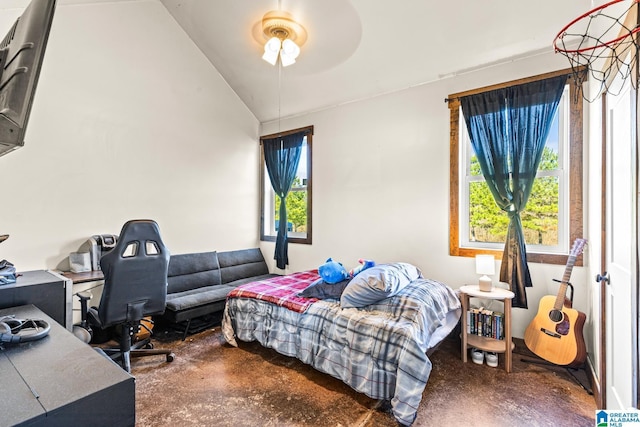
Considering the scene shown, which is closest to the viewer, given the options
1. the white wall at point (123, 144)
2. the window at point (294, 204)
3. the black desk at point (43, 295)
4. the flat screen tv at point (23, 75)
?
the flat screen tv at point (23, 75)

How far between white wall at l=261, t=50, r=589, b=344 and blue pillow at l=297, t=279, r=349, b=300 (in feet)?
3.83

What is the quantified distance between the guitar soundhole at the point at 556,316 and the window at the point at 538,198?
0.47 meters

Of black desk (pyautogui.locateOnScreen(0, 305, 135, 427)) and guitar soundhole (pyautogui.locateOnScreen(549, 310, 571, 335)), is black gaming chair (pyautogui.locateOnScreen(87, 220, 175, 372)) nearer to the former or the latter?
black desk (pyautogui.locateOnScreen(0, 305, 135, 427))

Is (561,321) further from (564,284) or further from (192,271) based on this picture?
(192,271)

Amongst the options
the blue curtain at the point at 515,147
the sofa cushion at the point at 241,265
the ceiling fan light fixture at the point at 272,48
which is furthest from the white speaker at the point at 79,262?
the blue curtain at the point at 515,147

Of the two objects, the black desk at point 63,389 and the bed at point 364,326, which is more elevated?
the black desk at point 63,389

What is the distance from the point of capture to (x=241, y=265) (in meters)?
4.41

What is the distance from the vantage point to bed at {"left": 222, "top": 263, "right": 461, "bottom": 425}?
6.28 ft

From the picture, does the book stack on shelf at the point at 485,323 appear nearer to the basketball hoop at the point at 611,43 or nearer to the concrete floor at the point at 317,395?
the concrete floor at the point at 317,395

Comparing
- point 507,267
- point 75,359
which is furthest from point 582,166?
point 75,359

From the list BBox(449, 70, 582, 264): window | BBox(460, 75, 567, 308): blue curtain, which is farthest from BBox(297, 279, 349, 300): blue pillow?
BBox(460, 75, 567, 308): blue curtain

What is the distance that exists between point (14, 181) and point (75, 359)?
2.76m

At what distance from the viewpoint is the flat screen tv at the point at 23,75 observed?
862 mm

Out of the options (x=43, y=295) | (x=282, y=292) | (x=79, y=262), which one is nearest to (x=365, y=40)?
(x=282, y=292)
